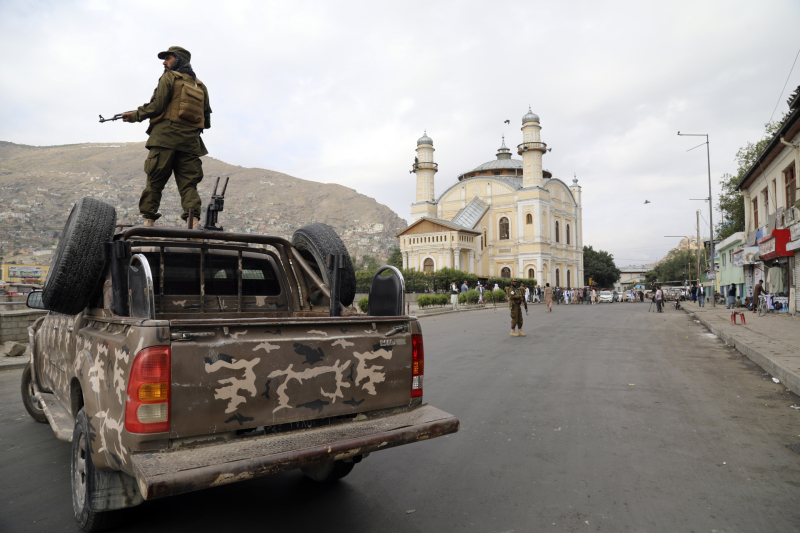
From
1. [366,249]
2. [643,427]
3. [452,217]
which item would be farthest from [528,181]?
[366,249]

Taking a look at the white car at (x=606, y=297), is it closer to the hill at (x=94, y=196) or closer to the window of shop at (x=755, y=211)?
the window of shop at (x=755, y=211)

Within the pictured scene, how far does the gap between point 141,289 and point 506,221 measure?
231ft

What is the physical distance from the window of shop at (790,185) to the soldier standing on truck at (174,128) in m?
23.4

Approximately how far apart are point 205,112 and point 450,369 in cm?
587

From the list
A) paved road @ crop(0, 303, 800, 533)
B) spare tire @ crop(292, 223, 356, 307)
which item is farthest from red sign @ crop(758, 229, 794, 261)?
spare tire @ crop(292, 223, 356, 307)

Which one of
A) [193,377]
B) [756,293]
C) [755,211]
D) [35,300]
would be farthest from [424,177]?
[193,377]

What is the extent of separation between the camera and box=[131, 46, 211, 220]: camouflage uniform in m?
4.71

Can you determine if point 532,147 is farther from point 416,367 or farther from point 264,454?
point 264,454

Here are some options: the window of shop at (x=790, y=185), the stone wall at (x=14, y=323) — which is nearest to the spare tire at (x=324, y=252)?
the stone wall at (x=14, y=323)

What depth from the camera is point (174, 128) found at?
15.8ft

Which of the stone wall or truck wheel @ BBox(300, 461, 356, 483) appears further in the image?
the stone wall

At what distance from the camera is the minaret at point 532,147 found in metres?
66.1

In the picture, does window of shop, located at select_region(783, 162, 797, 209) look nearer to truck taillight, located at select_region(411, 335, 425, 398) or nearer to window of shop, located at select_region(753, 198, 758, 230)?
window of shop, located at select_region(753, 198, 758, 230)

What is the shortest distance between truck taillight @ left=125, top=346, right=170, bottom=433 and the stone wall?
11.1 meters
